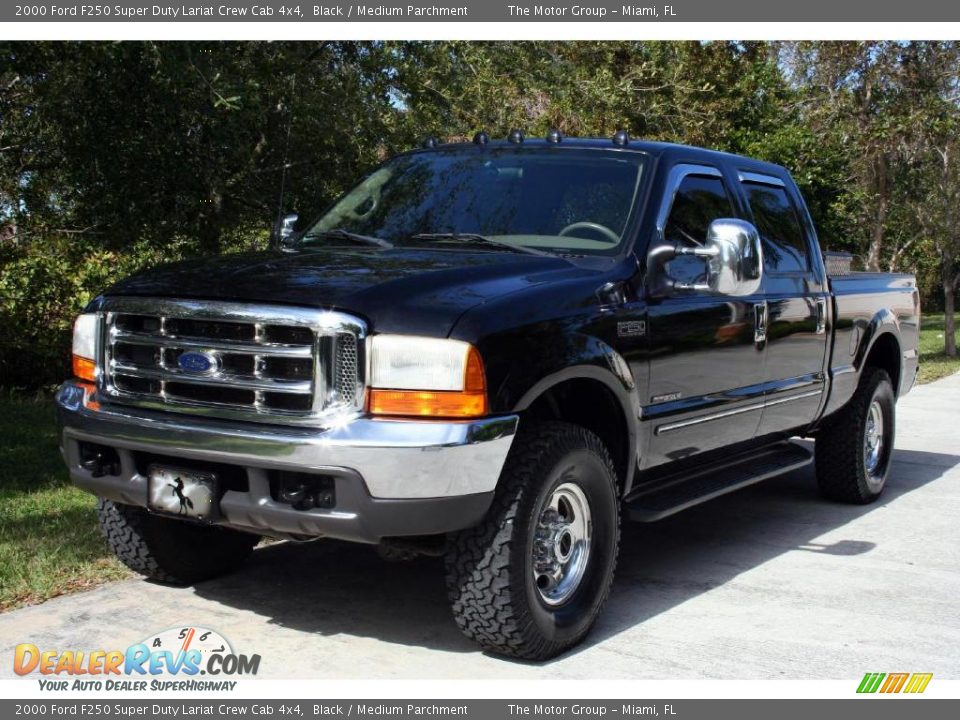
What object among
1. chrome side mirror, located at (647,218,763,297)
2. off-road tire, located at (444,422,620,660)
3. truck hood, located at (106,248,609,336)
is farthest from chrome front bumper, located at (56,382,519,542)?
chrome side mirror, located at (647,218,763,297)

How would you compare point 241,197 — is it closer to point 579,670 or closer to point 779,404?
point 779,404

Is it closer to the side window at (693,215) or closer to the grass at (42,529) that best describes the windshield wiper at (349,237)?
the side window at (693,215)

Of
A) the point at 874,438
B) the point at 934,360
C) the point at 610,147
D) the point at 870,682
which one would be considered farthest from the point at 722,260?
the point at 934,360

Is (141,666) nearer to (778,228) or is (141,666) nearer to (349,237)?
(349,237)

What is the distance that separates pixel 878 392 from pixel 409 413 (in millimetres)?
4633

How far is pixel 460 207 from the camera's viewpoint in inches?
222

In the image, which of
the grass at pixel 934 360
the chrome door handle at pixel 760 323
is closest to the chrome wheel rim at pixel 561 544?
the chrome door handle at pixel 760 323

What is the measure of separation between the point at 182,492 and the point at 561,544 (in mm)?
1451

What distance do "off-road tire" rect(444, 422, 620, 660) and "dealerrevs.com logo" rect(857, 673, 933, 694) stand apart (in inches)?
42.5

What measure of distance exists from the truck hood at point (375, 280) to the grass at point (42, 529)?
143cm

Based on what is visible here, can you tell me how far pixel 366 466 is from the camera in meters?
4.05

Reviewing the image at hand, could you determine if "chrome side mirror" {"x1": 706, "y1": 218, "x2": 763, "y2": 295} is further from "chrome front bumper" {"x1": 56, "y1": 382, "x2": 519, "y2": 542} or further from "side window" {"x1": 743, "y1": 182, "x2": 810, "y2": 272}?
"chrome front bumper" {"x1": 56, "y1": 382, "x2": 519, "y2": 542}

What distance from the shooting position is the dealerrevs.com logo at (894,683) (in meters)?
4.44
